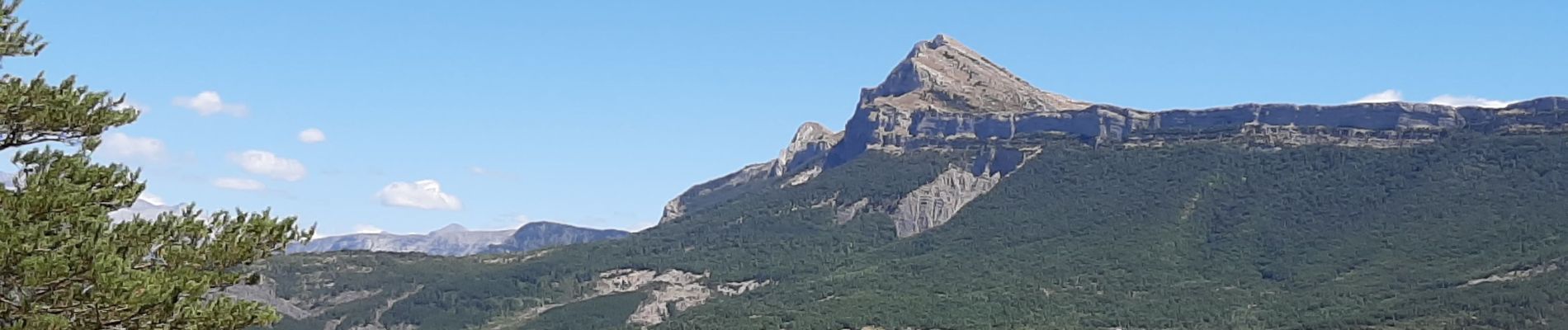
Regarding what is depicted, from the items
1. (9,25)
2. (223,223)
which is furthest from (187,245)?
(9,25)

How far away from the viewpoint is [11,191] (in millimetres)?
27625

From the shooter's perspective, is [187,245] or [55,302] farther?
[187,245]

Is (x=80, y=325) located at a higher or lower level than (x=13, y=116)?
lower

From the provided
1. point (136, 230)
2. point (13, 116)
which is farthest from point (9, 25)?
point (136, 230)

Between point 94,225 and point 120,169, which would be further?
point 120,169

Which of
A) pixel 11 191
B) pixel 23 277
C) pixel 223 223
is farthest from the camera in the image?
pixel 223 223

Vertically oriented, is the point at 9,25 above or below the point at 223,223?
above

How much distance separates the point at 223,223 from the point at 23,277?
4.54 meters

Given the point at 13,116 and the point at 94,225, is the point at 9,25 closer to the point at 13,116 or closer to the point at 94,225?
the point at 13,116

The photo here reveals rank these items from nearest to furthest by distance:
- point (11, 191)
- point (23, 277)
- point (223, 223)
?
1. point (23, 277)
2. point (11, 191)
3. point (223, 223)

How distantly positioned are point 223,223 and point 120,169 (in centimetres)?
217

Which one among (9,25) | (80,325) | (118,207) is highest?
(9,25)

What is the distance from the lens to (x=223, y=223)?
30.0 meters

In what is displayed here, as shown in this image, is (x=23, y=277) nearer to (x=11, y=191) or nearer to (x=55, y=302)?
(x=55, y=302)
